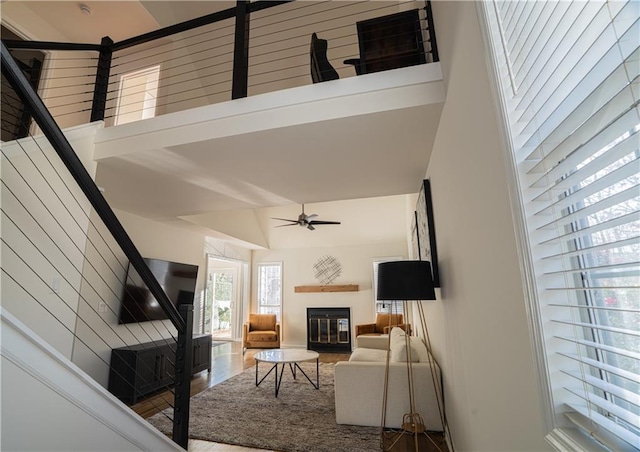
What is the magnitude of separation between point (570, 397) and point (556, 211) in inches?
19.3

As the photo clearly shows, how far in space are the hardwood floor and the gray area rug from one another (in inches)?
4.5

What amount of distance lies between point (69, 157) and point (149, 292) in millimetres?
3601

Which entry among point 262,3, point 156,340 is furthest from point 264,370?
point 262,3

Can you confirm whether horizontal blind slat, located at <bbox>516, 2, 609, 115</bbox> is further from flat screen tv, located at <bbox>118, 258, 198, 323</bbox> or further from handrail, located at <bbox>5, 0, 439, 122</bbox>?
flat screen tv, located at <bbox>118, 258, 198, 323</bbox>

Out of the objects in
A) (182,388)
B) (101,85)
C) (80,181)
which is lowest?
(182,388)

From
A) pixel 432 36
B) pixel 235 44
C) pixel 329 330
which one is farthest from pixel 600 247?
pixel 329 330

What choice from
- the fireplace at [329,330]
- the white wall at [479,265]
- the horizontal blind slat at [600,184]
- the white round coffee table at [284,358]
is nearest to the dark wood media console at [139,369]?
the white round coffee table at [284,358]

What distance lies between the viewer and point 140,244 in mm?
4543

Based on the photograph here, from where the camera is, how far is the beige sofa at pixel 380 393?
2.90 meters

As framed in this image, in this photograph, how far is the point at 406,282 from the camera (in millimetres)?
2318

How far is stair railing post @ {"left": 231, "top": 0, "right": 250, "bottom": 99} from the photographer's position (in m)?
2.41

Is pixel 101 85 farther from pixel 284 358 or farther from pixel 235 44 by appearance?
pixel 284 358

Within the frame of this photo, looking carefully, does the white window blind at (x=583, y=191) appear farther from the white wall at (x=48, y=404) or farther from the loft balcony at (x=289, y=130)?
the white wall at (x=48, y=404)

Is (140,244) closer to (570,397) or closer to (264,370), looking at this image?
(264,370)
